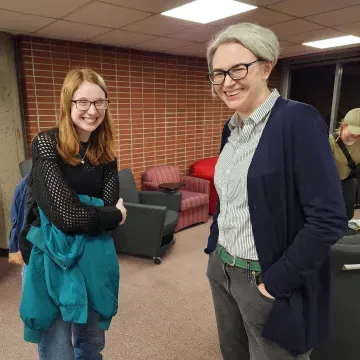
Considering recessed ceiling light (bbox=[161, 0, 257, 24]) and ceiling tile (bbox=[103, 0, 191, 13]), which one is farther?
recessed ceiling light (bbox=[161, 0, 257, 24])

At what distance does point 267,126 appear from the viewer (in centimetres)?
103


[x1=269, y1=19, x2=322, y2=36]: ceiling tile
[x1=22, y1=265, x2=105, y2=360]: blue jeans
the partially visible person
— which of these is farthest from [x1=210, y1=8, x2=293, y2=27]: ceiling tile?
[x1=22, y1=265, x2=105, y2=360]: blue jeans

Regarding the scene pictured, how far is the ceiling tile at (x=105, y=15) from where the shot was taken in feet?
8.54

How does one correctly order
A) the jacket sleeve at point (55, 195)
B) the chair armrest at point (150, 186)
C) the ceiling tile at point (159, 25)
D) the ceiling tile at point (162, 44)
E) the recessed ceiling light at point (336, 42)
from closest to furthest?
the jacket sleeve at point (55, 195) < the ceiling tile at point (159, 25) < the ceiling tile at point (162, 44) < the recessed ceiling light at point (336, 42) < the chair armrest at point (150, 186)

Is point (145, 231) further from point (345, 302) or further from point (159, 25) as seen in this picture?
point (345, 302)

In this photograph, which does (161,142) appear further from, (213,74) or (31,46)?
(213,74)

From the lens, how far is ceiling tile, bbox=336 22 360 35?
11.2 feet

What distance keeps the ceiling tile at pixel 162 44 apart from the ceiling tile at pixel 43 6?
1353 mm

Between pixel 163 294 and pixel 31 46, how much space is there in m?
3.02

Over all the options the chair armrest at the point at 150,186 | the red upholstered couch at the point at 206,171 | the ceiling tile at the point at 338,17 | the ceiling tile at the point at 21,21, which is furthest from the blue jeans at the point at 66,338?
the red upholstered couch at the point at 206,171

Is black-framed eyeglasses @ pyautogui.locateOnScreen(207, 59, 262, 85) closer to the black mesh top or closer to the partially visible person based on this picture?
the black mesh top

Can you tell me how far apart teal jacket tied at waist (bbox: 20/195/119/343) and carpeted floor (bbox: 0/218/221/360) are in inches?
38.1

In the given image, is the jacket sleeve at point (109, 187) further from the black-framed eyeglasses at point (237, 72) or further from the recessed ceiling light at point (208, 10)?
the recessed ceiling light at point (208, 10)

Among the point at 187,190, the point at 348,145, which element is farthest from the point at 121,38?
the point at 348,145
